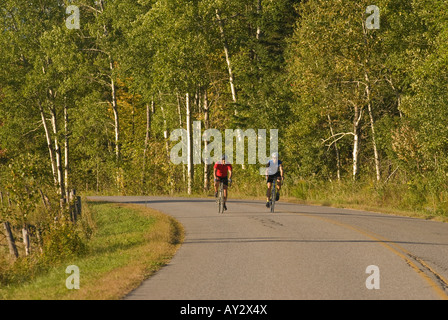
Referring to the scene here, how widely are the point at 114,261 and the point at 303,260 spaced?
12.6ft

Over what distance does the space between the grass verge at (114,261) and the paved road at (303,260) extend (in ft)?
1.12

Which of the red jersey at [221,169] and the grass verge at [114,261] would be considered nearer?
the grass verge at [114,261]

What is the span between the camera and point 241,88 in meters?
41.7

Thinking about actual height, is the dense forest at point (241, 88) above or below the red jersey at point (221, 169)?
above

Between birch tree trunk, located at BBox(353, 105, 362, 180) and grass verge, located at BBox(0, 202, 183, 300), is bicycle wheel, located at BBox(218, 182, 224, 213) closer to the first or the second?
grass verge, located at BBox(0, 202, 183, 300)

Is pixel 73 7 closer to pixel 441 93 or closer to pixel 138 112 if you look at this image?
pixel 138 112

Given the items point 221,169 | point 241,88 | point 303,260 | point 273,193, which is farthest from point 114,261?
point 241,88

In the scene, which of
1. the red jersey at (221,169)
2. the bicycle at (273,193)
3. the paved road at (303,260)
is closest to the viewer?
the paved road at (303,260)

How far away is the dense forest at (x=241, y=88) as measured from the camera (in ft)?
85.1

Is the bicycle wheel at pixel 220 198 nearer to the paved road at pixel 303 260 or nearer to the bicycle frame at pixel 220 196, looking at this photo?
the bicycle frame at pixel 220 196

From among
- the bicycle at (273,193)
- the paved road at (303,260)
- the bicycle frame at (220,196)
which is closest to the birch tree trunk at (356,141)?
the bicycle at (273,193)

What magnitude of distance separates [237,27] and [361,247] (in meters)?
28.0

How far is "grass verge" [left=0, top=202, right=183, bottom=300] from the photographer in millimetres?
10172

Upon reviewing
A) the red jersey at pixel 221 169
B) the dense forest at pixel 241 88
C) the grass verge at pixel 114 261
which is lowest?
the grass verge at pixel 114 261
